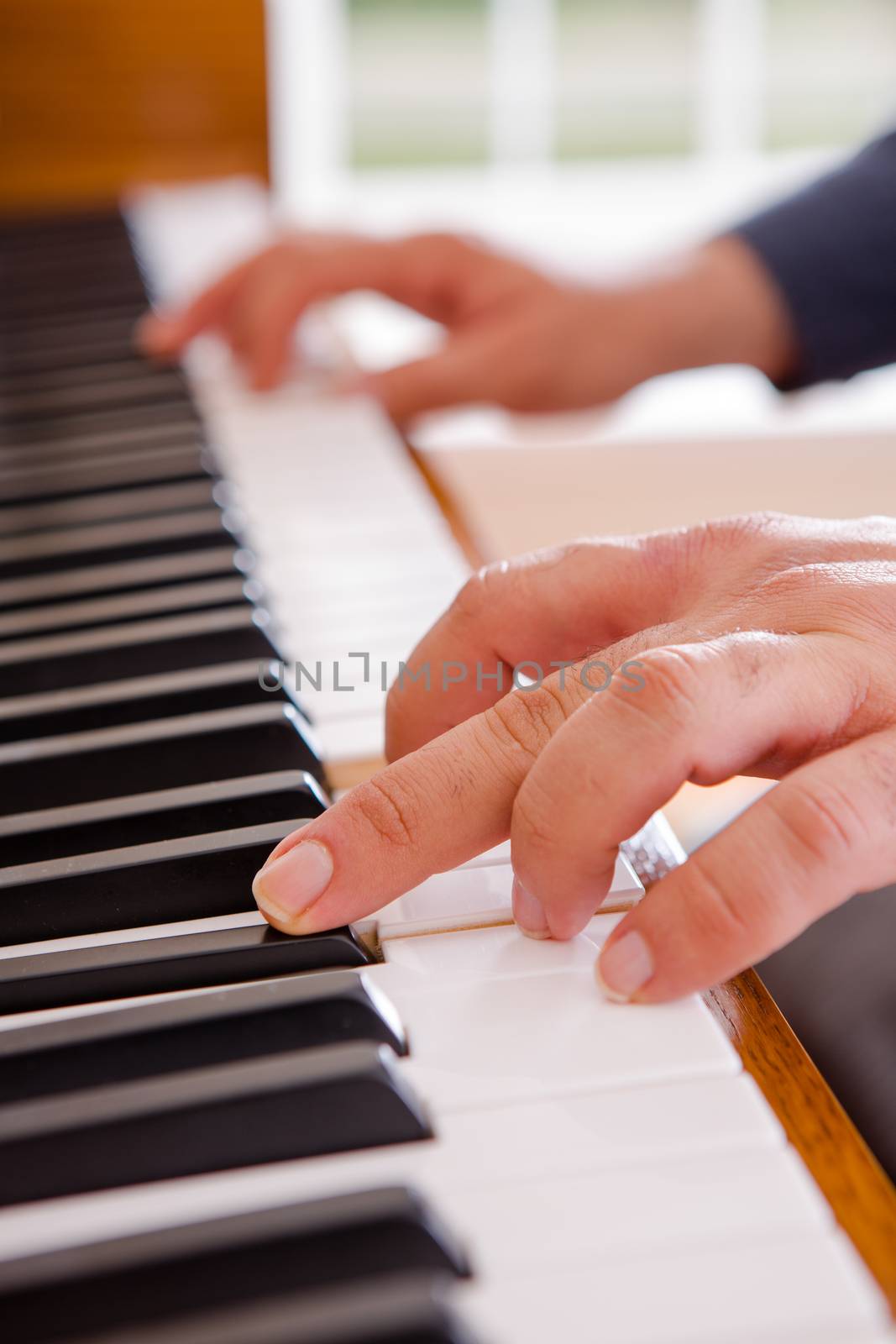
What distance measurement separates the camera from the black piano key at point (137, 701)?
683mm

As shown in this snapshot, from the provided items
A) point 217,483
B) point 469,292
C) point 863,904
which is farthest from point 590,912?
point 469,292

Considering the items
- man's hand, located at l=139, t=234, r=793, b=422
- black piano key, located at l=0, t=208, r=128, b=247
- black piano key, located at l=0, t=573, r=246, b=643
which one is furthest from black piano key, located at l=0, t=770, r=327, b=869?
black piano key, located at l=0, t=208, r=128, b=247

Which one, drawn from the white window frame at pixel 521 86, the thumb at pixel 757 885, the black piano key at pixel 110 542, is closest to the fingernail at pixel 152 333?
the black piano key at pixel 110 542

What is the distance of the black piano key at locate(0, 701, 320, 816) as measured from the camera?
0.63 metres

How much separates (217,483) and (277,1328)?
0.72 m

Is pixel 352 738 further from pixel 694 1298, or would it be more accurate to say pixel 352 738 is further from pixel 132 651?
pixel 694 1298

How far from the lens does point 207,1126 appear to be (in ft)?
1.38

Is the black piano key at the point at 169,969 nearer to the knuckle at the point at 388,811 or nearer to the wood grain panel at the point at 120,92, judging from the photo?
the knuckle at the point at 388,811

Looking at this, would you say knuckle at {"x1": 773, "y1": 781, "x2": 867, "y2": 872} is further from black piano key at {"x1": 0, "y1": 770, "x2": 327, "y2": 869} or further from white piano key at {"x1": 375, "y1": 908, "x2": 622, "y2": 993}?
black piano key at {"x1": 0, "y1": 770, "x2": 327, "y2": 869}

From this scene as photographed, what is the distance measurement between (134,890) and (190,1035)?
0.10 metres

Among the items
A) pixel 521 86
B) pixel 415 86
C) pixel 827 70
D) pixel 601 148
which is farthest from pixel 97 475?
pixel 415 86

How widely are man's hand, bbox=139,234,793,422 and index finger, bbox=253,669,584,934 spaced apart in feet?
2.55

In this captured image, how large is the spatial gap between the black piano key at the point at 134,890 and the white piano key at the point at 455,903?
63mm

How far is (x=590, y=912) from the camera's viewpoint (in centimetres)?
50
